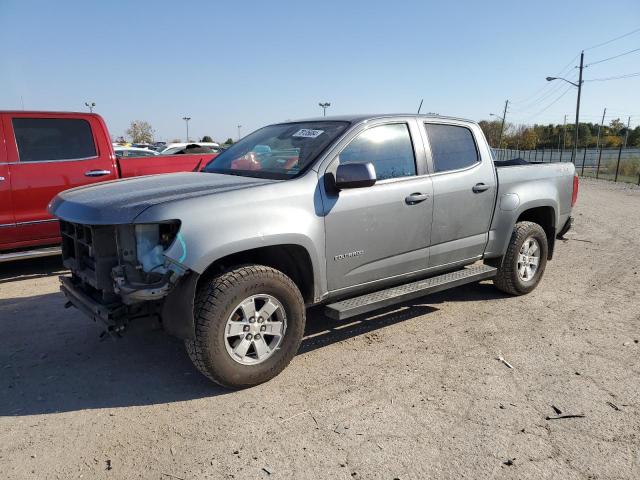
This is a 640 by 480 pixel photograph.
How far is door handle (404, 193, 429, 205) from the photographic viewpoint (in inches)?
167

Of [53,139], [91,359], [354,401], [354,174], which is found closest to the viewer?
[354,401]

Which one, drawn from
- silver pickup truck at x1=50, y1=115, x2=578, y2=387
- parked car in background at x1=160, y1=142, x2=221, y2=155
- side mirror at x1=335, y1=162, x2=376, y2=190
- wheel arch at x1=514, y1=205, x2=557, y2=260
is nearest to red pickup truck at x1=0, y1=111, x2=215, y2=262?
silver pickup truck at x1=50, y1=115, x2=578, y2=387

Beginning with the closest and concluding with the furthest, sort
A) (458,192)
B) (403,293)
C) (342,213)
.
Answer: (342,213) → (403,293) → (458,192)

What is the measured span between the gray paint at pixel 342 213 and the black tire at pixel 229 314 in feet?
0.66

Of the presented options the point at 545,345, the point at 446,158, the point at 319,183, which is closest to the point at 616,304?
the point at 545,345

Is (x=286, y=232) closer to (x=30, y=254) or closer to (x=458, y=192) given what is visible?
(x=458, y=192)

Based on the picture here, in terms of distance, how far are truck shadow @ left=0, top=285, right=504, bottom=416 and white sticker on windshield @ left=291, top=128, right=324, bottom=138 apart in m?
→ 1.76

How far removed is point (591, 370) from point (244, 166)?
322 centimetres

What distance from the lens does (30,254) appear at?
594 centimetres

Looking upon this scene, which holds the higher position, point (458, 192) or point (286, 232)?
Result: point (458, 192)

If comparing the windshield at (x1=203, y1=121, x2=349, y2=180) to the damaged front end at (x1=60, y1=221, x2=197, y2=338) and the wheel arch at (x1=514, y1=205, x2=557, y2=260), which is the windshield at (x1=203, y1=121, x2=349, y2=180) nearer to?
the damaged front end at (x1=60, y1=221, x2=197, y2=338)

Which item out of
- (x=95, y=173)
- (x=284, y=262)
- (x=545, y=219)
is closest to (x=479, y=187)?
(x=545, y=219)

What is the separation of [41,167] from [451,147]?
193 inches

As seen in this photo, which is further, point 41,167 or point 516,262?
point 41,167
